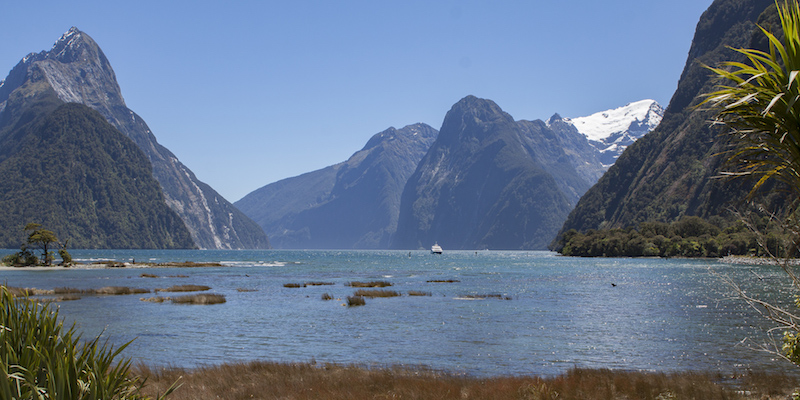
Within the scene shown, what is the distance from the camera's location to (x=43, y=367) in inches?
330

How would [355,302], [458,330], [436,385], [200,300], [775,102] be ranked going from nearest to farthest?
1. [775,102]
2. [436,385]
3. [458,330]
4. [355,302]
5. [200,300]

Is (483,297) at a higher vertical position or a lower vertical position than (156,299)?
lower

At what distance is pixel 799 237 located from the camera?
29.7 feet

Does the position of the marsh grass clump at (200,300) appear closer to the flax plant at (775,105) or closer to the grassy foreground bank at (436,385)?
the grassy foreground bank at (436,385)

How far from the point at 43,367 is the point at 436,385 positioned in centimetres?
1428

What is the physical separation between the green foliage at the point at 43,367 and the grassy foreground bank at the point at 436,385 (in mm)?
9878

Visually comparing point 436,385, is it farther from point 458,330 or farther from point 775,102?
point 458,330

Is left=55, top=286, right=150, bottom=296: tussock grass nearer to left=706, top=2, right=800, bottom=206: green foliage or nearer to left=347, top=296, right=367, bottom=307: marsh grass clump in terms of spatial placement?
left=347, top=296, right=367, bottom=307: marsh grass clump

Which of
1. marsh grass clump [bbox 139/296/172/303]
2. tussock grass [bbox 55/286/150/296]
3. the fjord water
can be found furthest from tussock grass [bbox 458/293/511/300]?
tussock grass [bbox 55/286/150/296]

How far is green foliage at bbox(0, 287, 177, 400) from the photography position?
765 cm

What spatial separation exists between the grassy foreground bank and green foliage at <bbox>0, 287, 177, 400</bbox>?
32.4 feet

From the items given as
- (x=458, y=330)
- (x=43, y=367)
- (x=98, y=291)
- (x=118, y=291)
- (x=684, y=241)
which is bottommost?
(x=684, y=241)

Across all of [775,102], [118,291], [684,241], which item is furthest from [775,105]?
[684,241]

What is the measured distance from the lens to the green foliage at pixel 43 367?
7648 millimetres
